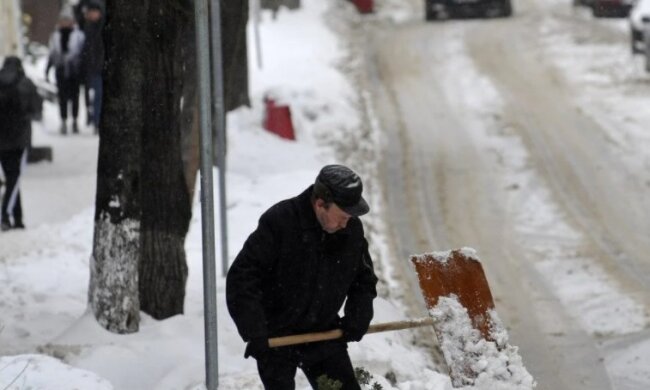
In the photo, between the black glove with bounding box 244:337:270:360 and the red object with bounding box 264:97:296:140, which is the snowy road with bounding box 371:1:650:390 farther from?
the black glove with bounding box 244:337:270:360

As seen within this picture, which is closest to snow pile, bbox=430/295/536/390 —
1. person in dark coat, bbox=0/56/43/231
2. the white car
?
person in dark coat, bbox=0/56/43/231

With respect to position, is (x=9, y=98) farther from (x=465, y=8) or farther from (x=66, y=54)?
(x=465, y=8)

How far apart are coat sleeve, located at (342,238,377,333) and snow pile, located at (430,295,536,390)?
75 centimetres

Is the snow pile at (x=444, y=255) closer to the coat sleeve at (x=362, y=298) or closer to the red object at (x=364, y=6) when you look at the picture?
the coat sleeve at (x=362, y=298)

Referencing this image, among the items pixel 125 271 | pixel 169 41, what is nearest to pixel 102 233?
pixel 125 271

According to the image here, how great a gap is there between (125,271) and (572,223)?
7226 millimetres

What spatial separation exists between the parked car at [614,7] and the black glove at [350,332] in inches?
1065

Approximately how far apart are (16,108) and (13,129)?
1.08 feet

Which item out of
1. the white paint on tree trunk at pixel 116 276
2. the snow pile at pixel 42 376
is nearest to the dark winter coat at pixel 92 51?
the white paint on tree trunk at pixel 116 276

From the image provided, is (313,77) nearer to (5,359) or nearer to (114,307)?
(114,307)

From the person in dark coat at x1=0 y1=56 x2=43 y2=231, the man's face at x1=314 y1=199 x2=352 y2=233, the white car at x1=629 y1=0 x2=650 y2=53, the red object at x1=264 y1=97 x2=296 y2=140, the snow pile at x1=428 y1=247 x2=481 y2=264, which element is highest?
the man's face at x1=314 y1=199 x2=352 y2=233

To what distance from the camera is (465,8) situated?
32.9 metres

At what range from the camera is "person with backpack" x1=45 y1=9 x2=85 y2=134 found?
20.1 metres

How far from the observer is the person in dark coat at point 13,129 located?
47.1 feet
